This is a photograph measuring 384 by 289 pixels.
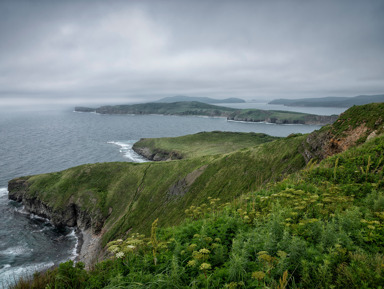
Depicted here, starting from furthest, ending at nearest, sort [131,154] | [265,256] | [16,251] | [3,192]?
1. [131,154]
2. [3,192]
3. [16,251]
4. [265,256]

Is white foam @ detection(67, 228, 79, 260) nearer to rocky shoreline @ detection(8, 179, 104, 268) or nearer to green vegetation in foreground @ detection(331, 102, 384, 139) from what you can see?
rocky shoreline @ detection(8, 179, 104, 268)

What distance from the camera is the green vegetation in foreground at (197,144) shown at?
10694 centimetres

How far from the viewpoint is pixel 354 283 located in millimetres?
4898

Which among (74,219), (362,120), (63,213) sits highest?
(362,120)

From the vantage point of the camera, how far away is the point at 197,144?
12269cm

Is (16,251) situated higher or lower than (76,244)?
higher

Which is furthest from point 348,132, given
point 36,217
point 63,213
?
point 36,217

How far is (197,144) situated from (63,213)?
79.3 m

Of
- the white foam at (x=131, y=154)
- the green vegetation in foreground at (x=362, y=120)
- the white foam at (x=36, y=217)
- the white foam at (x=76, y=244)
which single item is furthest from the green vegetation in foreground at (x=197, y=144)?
the green vegetation in foreground at (x=362, y=120)

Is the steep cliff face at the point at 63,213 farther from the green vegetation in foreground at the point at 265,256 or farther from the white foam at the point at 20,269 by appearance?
the green vegetation in foreground at the point at 265,256

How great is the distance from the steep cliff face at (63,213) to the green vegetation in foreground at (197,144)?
2245 inches

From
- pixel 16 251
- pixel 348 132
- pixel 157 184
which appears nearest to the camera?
pixel 348 132

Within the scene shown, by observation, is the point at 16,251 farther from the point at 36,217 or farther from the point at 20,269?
the point at 36,217

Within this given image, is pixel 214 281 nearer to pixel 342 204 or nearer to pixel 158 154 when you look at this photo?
pixel 342 204
